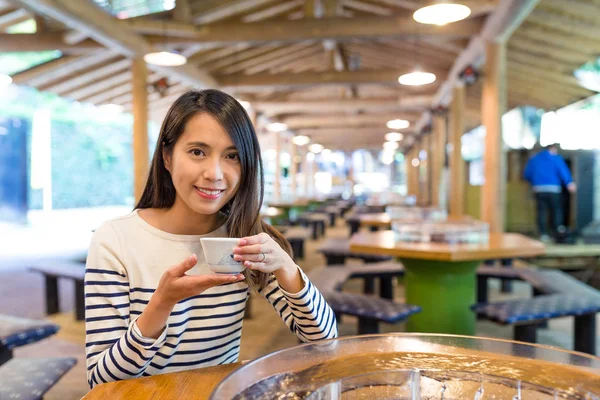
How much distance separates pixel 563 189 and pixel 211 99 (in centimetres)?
943

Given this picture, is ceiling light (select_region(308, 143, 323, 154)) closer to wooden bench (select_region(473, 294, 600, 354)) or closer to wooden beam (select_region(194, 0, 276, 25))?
wooden beam (select_region(194, 0, 276, 25))

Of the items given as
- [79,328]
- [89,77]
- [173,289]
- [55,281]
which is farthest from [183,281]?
[89,77]

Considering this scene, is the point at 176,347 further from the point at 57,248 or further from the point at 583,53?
the point at 57,248

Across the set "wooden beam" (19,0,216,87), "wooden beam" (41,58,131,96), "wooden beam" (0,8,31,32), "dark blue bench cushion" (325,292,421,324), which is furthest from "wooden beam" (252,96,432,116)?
"dark blue bench cushion" (325,292,421,324)

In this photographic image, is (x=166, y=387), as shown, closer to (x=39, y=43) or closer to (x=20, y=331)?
(x=20, y=331)

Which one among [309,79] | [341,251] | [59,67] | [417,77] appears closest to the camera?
[341,251]

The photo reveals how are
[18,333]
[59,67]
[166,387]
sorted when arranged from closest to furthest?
[166,387] → [18,333] → [59,67]

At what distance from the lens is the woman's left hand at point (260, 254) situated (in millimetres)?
1007

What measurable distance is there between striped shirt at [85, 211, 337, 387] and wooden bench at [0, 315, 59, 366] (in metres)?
1.31

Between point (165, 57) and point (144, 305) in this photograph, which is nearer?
point (144, 305)

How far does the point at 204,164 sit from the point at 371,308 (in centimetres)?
179

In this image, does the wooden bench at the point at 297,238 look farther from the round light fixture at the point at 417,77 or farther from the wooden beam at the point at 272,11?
the wooden beam at the point at 272,11

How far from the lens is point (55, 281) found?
15.3 feet

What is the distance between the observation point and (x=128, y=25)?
22.1 ft
